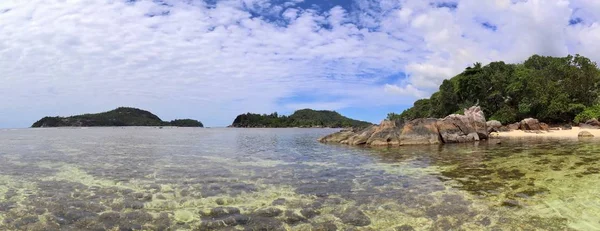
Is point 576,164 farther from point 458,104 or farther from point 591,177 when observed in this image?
point 458,104

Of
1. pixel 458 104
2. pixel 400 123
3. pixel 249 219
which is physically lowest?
pixel 249 219

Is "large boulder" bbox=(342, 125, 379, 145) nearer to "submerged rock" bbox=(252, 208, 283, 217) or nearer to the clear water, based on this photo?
the clear water

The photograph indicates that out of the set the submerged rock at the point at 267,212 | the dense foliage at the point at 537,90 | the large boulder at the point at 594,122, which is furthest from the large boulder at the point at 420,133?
the large boulder at the point at 594,122

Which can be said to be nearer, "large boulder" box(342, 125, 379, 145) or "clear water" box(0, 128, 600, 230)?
"clear water" box(0, 128, 600, 230)

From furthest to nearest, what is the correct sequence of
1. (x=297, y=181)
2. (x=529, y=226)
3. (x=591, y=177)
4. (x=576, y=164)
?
(x=576, y=164), (x=297, y=181), (x=591, y=177), (x=529, y=226)

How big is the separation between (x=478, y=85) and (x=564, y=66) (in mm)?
14742

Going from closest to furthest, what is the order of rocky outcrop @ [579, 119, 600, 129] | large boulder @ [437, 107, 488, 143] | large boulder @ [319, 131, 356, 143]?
large boulder @ [437, 107, 488, 143] → large boulder @ [319, 131, 356, 143] → rocky outcrop @ [579, 119, 600, 129]

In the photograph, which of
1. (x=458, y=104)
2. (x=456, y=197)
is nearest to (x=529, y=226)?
(x=456, y=197)

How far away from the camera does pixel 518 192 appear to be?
12.3 meters

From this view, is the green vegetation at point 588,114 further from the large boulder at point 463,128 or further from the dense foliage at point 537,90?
the large boulder at point 463,128

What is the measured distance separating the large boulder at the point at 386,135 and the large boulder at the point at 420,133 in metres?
0.64

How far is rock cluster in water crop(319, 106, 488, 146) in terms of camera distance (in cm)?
3784

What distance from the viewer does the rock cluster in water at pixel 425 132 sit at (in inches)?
1490

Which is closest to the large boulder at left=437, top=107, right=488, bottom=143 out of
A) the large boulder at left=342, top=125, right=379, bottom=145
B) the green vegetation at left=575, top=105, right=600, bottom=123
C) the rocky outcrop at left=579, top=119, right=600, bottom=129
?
the large boulder at left=342, top=125, right=379, bottom=145
